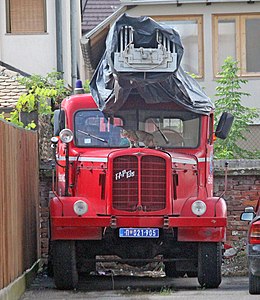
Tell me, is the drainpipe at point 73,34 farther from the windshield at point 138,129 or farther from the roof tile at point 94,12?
the windshield at point 138,129

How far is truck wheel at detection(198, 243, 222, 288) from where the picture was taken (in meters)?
14.0

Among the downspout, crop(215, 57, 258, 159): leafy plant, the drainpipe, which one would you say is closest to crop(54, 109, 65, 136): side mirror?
crop(215, 57, 258, 159): leafy plant

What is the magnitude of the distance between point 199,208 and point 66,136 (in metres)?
2.15

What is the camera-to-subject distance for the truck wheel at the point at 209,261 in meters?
14.0

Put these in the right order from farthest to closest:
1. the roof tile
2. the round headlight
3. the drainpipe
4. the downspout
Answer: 1. the roof tile
2. the drainpipe
3. the downspout
4. the round headlight

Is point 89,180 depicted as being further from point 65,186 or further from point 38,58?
point 38,58

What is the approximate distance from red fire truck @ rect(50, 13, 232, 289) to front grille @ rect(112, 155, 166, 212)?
0.01 meters

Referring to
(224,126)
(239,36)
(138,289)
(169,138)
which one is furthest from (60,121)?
(239,36)

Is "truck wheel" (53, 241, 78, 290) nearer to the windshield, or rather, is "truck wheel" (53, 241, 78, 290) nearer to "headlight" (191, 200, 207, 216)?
the windshield

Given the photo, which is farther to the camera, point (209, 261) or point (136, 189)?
point (209, 261)

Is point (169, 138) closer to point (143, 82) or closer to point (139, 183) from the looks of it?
point (139, 183)

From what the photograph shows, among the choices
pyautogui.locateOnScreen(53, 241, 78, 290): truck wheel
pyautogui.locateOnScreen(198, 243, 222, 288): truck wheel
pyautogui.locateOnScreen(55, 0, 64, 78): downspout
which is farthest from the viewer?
pyautogui.locateOnScreen(55, 0, 64, 78): downspout

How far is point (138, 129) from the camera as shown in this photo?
14609 millimetres

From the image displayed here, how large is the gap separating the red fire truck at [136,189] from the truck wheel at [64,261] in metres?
0.01
